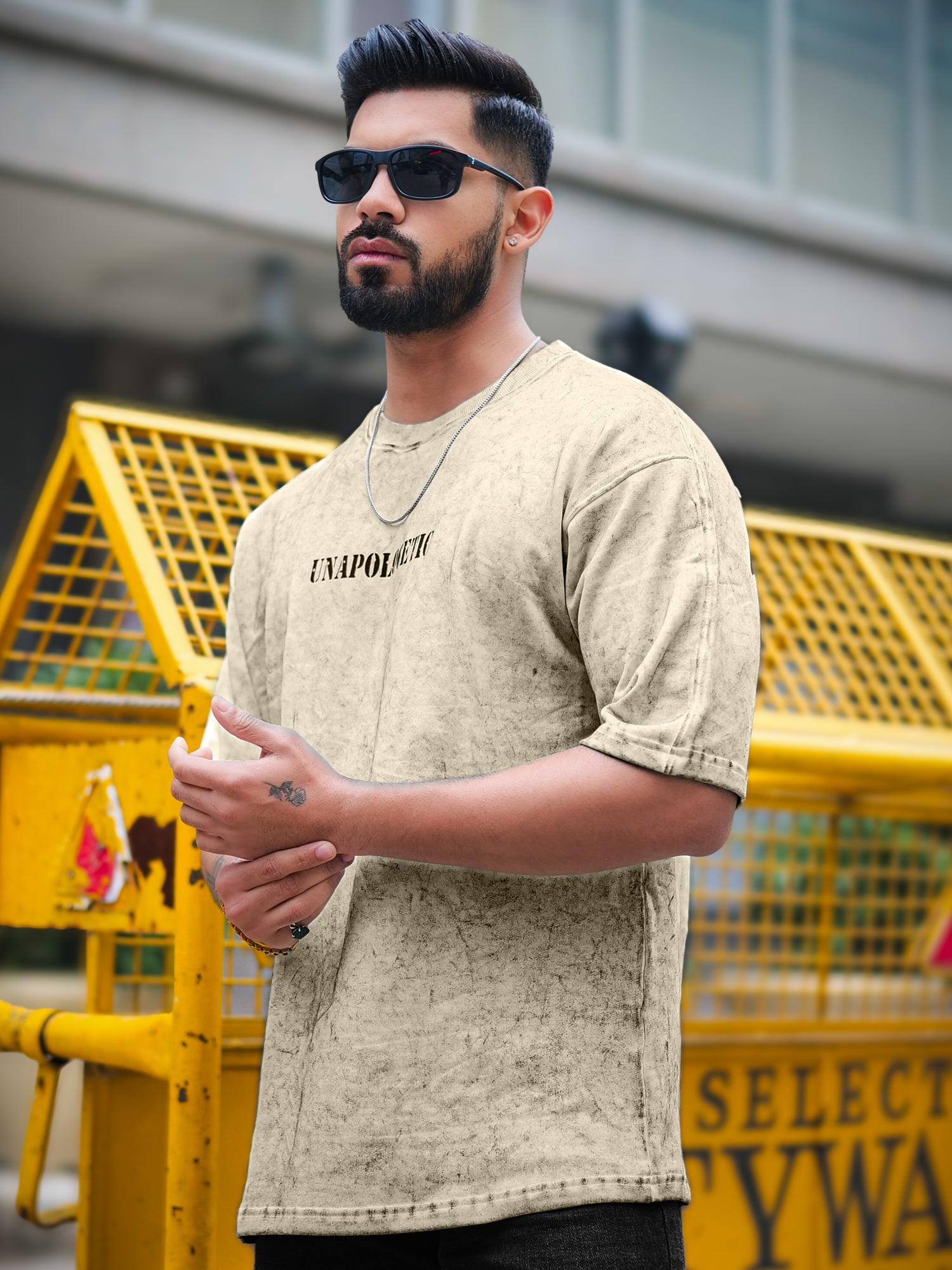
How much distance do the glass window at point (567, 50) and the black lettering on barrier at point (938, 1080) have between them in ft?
25.3

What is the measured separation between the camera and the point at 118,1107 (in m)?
2.37

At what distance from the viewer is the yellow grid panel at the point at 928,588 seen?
3574mm

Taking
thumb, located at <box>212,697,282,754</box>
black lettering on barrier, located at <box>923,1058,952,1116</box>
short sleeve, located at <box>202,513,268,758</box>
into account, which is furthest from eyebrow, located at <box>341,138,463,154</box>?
black lettering on barrier, located at <box>923,1058,952,1116</box>

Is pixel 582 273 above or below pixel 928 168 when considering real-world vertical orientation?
below

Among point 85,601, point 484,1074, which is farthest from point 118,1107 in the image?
point 484,1074

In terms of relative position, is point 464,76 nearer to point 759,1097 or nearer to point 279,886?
point 279,886

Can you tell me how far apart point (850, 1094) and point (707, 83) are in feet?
29.0

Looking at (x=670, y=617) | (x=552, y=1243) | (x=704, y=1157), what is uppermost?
(x=670, y=617)

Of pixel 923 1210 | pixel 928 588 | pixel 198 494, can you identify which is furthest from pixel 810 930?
pixel 198 494

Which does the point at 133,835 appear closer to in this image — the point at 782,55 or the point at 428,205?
the point at 428,205

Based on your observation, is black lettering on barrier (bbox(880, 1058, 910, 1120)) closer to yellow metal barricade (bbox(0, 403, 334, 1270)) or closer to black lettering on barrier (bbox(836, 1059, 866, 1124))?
black lettering on barrier (bbox(836, 1059, 866, 1124))

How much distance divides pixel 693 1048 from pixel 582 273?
723cm

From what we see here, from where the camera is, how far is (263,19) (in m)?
8.88

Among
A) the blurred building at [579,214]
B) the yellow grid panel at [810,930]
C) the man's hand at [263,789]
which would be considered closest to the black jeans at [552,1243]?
the man's hand at [263,789]
